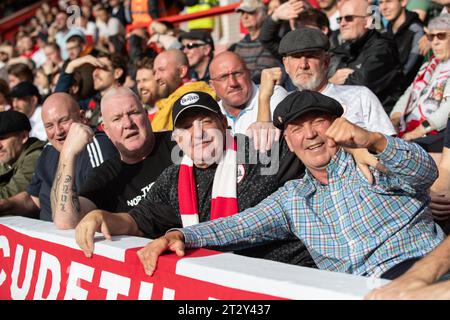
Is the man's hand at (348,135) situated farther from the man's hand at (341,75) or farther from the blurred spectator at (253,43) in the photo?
the blurred spectator at (253,43)

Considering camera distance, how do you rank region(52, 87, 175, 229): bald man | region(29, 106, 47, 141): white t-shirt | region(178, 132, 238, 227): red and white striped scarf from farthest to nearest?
1. region(29, 106, 47, 141): white t-shirt
2. region(52, 87, 175, 229): bald man
3. region(178, 132, 238, 227): red and white striped scarf

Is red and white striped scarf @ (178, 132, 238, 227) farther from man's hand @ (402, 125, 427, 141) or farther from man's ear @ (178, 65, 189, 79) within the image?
man's ear @ (178, 65, 189, 79)

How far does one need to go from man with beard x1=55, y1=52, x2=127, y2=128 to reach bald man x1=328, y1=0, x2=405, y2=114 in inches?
109

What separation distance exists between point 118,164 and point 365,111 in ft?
5.64

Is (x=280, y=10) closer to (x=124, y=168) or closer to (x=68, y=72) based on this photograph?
(x=124, y=168)

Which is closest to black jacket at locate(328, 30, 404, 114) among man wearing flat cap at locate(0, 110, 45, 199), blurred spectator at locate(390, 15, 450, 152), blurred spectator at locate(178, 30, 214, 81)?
blurred spectator at locate(390, 15, 450, 152)

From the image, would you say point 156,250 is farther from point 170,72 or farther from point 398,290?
point 170,72

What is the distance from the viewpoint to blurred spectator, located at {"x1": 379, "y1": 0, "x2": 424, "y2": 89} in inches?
242

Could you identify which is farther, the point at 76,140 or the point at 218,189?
the point at 76,140

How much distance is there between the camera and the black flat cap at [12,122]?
606cm

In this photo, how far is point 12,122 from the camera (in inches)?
239

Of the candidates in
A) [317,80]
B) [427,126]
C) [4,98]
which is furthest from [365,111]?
[4,98]

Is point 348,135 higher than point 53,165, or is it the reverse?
point 348,135

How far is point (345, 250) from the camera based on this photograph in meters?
2.90
